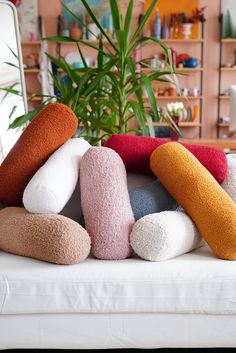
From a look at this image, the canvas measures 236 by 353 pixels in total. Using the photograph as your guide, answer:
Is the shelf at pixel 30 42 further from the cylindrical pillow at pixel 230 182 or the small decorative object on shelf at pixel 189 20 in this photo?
the cylindrical pillow at pixel 230 182

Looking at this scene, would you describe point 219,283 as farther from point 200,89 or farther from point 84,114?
point 200,89

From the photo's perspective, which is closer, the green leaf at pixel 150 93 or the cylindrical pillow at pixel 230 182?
the cylindrical pillow at pixel 230 182

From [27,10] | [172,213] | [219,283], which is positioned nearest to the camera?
[219,283]

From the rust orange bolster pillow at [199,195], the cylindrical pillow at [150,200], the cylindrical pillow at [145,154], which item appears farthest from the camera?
the cylindrical pillow at [145,154]

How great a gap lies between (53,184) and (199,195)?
41 centimetres

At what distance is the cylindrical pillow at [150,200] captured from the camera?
5.11 feet

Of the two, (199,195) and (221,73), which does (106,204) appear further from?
(221,73)

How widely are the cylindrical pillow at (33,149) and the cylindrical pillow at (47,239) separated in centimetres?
20

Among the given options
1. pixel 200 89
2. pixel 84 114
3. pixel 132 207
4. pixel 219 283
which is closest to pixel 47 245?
pixel 132 207

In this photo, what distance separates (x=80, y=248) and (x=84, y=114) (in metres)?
1.27

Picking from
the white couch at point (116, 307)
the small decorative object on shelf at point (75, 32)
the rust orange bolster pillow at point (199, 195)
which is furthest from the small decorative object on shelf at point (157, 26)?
the white couch at point (116, 307)

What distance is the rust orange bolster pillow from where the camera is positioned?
1.41 metres

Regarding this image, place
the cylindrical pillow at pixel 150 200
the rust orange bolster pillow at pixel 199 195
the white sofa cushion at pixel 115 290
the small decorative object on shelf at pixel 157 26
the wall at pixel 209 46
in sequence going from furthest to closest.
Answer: the wall at pixel 209 46, the small decorative object on shelf at pixel 157 26, the cylindrical pillow at pixel 150 200, the rust orange bolster pillow at pixel 199 195, the white sofa cushion at pixel 115 290

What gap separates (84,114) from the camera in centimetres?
252
